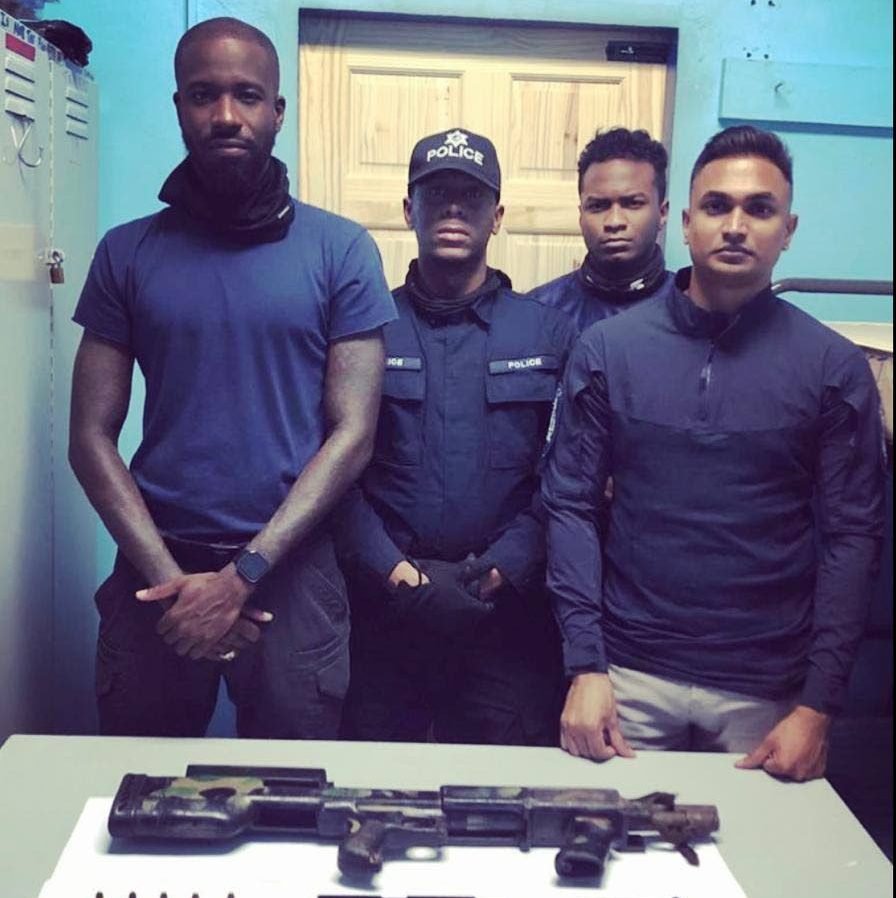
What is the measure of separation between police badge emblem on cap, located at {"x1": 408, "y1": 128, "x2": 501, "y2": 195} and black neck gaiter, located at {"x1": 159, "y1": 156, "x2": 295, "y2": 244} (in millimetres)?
222

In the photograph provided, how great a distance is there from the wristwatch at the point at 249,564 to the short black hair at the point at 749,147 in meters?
0.74

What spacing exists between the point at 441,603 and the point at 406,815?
486 millimetres

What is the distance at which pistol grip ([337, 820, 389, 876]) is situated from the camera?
2.65 ft

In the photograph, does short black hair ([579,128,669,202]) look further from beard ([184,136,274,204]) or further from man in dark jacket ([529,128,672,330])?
beard ([184,136,274,204])

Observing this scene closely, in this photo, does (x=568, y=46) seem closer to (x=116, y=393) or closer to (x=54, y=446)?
(x=116, y=393)

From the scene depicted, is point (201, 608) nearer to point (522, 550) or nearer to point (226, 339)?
point (226, 339)

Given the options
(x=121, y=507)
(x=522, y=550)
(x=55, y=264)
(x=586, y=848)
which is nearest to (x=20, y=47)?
(x=55, y=264)

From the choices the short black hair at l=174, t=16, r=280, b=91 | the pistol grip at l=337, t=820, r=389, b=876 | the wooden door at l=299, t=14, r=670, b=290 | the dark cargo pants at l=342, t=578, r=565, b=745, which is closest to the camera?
the pistol grip at l=337, t=820, r=389, b=876

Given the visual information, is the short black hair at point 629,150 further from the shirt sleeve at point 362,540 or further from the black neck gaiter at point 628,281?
the shirt sleeve at point 362,540

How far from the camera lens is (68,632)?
1363mm

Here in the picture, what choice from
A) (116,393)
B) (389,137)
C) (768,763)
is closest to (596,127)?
(389,137)

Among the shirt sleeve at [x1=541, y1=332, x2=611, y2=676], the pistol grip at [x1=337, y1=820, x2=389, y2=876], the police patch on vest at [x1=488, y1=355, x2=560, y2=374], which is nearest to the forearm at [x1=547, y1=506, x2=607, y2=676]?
the shirt sleeve at [x1=541, y1=332, x2=611, y2=676]

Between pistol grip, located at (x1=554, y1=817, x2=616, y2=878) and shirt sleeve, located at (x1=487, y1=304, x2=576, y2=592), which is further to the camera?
shirt sleeve, located at (x1=487, y1=304, x2=576, y2=592)

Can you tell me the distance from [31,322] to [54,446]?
0.56ft
